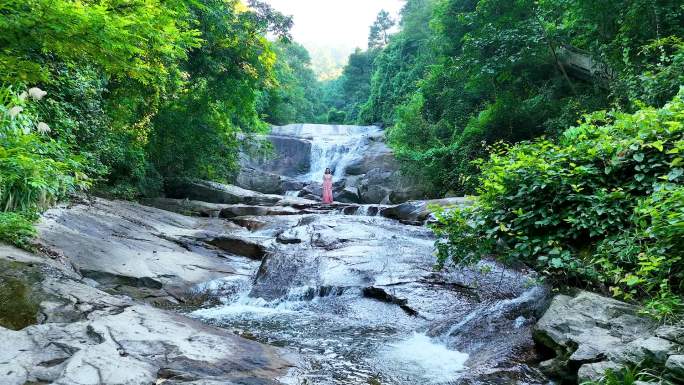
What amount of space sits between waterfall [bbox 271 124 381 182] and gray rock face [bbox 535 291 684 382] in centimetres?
2163

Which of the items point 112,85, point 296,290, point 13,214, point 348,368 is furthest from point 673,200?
point 112,85

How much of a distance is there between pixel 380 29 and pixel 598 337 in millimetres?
55826

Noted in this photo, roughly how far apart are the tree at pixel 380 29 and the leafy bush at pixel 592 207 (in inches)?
2060

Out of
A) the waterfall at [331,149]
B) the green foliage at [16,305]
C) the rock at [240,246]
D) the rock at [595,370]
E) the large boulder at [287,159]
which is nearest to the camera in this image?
the rock at [595,370]

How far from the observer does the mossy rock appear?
349 cm

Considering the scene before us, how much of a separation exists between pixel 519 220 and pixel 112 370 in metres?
3.94

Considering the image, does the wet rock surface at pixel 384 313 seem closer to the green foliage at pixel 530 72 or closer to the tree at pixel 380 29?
the green foliage at pixel 530 72

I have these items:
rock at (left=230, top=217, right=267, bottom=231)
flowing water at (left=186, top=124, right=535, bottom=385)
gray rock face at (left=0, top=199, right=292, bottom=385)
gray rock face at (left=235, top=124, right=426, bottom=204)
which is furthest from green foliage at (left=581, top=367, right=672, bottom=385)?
gray rock face at (left=235, top=124, right=426, bottom=204)

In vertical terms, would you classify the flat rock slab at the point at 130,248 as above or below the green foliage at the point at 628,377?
below

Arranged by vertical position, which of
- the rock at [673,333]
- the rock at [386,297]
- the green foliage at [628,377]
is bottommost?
the rock at [386,297]

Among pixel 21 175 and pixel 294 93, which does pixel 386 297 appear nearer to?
pixel 21 175

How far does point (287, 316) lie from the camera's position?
19.9 ft

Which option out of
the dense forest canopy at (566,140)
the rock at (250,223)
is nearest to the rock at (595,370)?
the dense forest canopy at (566,140)

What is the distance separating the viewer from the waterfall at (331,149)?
26.8 meters
